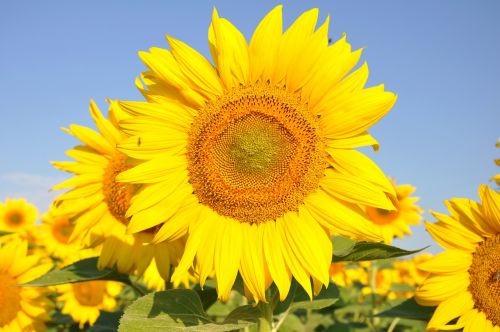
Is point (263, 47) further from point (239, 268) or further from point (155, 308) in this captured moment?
point (155, 308)

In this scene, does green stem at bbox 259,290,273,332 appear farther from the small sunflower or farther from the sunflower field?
the small sunflower

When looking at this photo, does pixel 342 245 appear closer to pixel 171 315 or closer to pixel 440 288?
pixel 171 315

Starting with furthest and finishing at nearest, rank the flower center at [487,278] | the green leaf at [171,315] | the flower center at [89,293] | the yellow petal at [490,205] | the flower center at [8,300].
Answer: the flower center at [89,293] < the flower center at [8,300] < the flower center at [487,278] < the yellow petal at [490,205] < the green leaf at [171,315]

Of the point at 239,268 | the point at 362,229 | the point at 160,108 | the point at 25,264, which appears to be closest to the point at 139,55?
the point at 160,108

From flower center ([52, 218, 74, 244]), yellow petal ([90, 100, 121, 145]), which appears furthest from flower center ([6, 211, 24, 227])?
yellow petal ([90, 100, 121, 145])

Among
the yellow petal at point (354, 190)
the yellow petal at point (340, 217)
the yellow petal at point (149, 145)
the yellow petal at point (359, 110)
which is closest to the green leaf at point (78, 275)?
the yellow petal at point (149, 145)

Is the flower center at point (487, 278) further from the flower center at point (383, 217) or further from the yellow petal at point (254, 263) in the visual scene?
the flower center at point (383, 217)
